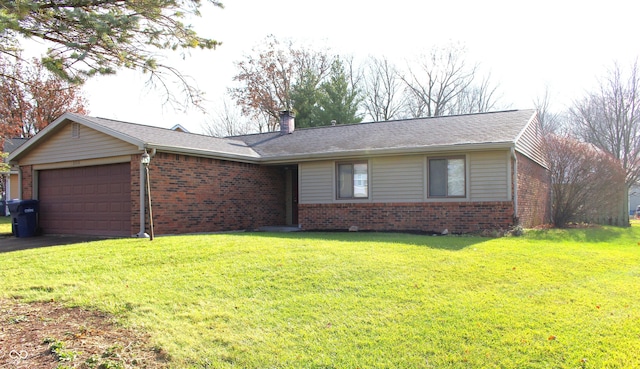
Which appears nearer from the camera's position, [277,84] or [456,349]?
[456,349]

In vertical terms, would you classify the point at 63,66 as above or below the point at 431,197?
above

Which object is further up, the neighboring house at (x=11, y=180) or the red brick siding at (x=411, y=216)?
the neighboring house at (x=11, y=180)

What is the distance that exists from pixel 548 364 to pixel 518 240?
6.98 meters

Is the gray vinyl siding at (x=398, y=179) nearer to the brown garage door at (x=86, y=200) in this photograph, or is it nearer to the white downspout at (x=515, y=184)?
the white downspout at (x=515, y=184)

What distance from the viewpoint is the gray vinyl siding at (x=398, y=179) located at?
41.0 feet

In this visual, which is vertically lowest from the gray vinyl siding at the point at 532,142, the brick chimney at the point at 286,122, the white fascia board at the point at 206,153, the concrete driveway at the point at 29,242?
the concrete driveway at the point at 29,242

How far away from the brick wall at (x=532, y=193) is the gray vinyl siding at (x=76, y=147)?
10.8 meters

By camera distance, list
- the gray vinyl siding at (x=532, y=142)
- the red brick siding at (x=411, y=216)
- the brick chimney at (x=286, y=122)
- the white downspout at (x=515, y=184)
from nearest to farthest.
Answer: the white downspout at (x=515, y=184) → the red brick siding at (x=411, y=216) → the gray vinyl siding at (x=532, y=142) → the brick chimney at (x=286, y=122)

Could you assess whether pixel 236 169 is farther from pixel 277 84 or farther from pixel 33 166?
pixel 277 84

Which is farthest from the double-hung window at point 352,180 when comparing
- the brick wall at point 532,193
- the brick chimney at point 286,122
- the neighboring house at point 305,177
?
the brick chimney at point 286,122

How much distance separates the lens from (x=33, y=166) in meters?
14.0

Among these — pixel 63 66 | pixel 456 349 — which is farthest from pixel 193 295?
pixel 63 66

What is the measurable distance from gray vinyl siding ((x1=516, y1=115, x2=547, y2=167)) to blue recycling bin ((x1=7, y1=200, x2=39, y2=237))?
14.4 meters

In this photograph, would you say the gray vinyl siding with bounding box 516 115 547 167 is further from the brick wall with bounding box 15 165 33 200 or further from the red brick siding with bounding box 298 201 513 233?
the brick wall with bounding box 15 165 33 200
